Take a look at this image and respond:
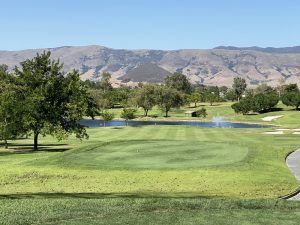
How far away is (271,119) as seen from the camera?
129 metres

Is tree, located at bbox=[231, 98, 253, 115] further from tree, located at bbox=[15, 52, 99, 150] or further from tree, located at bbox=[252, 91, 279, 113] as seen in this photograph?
tree, located at bbox=[15, 52, 99, 150]

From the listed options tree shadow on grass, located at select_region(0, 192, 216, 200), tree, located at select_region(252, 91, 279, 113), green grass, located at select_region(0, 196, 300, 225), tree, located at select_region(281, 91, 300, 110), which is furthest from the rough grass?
tree, located at select_region(281, 91, 300, 110)

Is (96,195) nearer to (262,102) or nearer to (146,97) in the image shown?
(146,97)

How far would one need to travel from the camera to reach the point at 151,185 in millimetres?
26797

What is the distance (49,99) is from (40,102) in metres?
1.80

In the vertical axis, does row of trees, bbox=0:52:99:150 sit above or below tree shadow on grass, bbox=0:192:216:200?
above

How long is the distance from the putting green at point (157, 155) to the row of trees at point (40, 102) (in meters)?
8.87

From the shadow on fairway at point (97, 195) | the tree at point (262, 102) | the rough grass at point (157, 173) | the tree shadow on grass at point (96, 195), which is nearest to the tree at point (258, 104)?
the tree at point (262, 102)

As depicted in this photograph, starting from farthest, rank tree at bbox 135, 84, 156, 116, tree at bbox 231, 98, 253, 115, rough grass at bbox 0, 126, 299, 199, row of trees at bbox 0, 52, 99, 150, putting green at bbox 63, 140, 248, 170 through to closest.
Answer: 1. tree at bbox 135, 84, 156, 116
2. tree at bbox 231, 98, 253, 115
3. row of trees at bbox 0, 52, 99, 150
4. putting green at bbox 63, 140, 248, 170
5. rough grass at bbox 0, 126, 299, 199

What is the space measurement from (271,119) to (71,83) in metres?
89.2

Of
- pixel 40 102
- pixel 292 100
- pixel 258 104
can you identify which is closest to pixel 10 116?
pixel 40 102

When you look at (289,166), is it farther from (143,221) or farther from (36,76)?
(36,76)

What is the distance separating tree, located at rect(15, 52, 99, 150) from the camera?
159 feet

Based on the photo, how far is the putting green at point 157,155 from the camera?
3338cm
